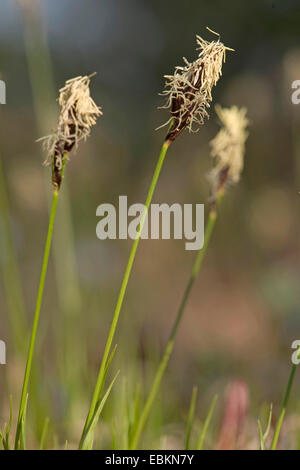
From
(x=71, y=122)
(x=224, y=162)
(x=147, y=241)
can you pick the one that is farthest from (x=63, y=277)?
(x=147, y=241)

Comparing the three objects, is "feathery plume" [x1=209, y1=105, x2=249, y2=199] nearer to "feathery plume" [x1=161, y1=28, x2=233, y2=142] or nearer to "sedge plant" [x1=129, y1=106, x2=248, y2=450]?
"sedge plant" [x1=129, y1=106, x2=248, y2=450]

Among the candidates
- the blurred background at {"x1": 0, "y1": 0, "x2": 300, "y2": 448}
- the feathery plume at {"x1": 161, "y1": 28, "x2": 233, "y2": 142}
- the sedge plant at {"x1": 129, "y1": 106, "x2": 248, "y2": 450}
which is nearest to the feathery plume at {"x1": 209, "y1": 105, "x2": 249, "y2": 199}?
the sedge plant at {"x1": 129, "y1": 106, "x2": 248, "y2": 450}

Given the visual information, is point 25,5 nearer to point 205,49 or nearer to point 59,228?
point 59,228

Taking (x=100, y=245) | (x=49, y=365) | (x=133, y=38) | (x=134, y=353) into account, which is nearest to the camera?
(x=134, y=353)

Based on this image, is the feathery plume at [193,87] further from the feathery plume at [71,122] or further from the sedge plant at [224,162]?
the sedge plant at [224,162]

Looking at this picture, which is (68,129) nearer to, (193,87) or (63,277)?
(193,87)

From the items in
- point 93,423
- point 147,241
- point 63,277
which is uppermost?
point 147,241

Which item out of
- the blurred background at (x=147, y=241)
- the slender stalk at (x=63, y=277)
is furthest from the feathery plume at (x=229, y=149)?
the slender stalk at (x=63, y=277)

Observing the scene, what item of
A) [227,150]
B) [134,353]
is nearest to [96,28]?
[134,353]
